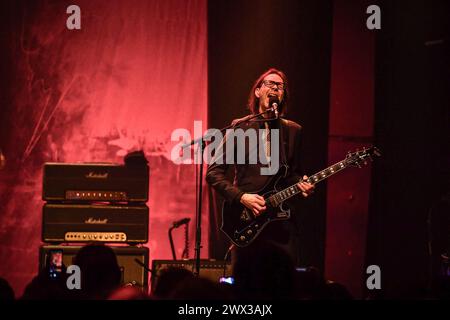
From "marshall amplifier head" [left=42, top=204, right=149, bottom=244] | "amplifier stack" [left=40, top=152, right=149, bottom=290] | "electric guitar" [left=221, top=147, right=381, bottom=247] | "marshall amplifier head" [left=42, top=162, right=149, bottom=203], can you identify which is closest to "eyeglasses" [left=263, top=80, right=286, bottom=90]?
"electric guitar" [left=221, top=147, right=381, bottom=247]

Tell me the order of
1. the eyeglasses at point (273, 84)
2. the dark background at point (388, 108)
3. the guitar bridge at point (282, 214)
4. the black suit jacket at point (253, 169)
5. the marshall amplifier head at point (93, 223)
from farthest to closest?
the dark background at point (388, 108) < the marshall amplifier head at point (93, 223) < the eyeglasses at point (273, 84) < the black suit jacket at point (253, 169) < the guitar bridge at point (282, 214)

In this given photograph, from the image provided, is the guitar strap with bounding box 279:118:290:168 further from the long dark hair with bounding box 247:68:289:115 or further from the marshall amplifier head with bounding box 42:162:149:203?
the marshall amplifier head with bounding box 42:162:149:203

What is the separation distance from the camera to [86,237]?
4961 millimetres

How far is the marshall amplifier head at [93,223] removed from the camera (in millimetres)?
4957

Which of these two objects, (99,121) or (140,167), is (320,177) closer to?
(140,167)

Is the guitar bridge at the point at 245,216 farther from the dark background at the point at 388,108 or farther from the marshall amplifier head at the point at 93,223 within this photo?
the dark background at the point at 388,108

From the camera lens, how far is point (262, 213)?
4457 millimetres

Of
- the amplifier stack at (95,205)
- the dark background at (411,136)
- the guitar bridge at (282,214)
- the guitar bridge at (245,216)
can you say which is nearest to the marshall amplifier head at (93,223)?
the amplifier stack at (95,205)

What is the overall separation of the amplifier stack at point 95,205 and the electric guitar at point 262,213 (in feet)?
2.55

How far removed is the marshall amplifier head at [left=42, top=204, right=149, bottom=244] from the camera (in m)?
4.96

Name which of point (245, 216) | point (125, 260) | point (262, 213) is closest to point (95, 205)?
point (125, 260)
